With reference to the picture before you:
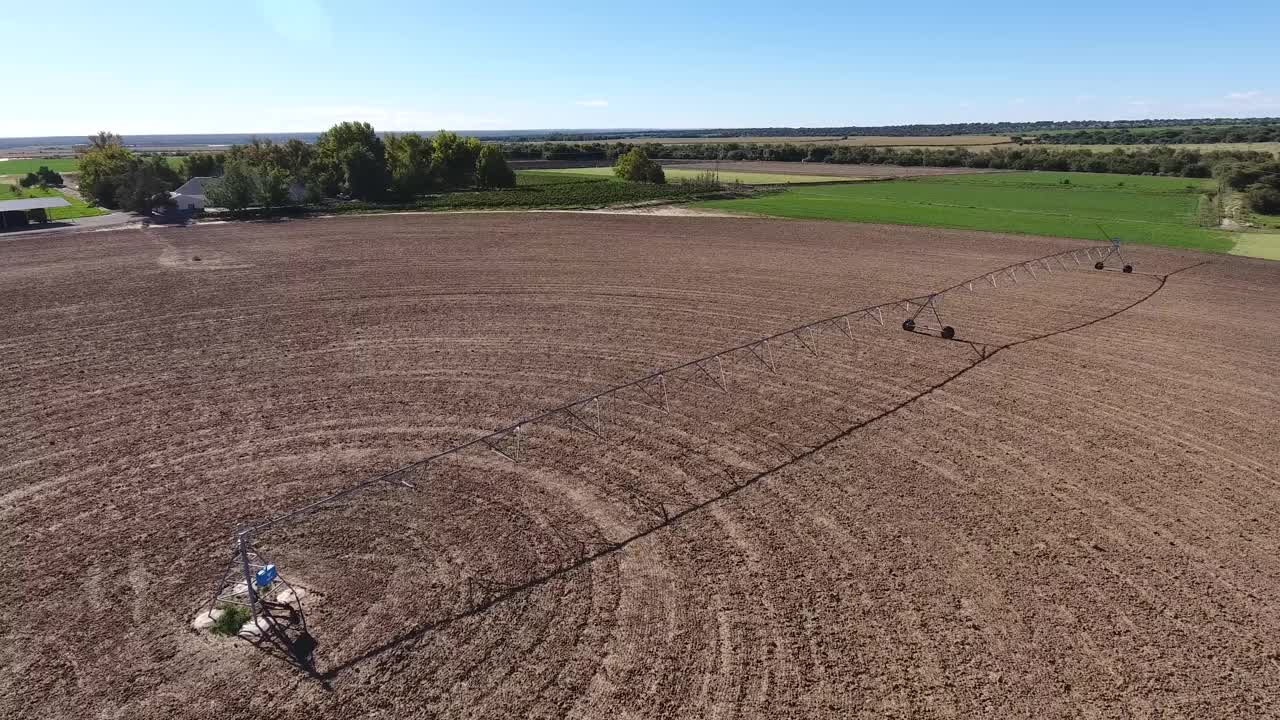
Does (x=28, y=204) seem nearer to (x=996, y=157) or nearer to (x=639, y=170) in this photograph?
(x=639, y=170)

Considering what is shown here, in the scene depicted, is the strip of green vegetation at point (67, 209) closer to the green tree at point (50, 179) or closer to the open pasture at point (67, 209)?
the open pasture at point (67, 209)

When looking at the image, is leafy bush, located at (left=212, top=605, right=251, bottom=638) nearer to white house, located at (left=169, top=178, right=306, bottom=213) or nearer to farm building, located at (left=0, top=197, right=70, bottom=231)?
farm building, located at (left=0, top=197, right=70, bottom=231)

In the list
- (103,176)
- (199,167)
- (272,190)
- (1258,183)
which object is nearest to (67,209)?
(103,176)

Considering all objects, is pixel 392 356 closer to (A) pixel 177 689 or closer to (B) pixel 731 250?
(A) pixel 177 689

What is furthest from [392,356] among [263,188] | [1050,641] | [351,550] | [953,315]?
[263,188]

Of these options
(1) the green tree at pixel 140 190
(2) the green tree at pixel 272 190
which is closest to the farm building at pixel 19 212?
(1) the green tree at pixel 140 190
